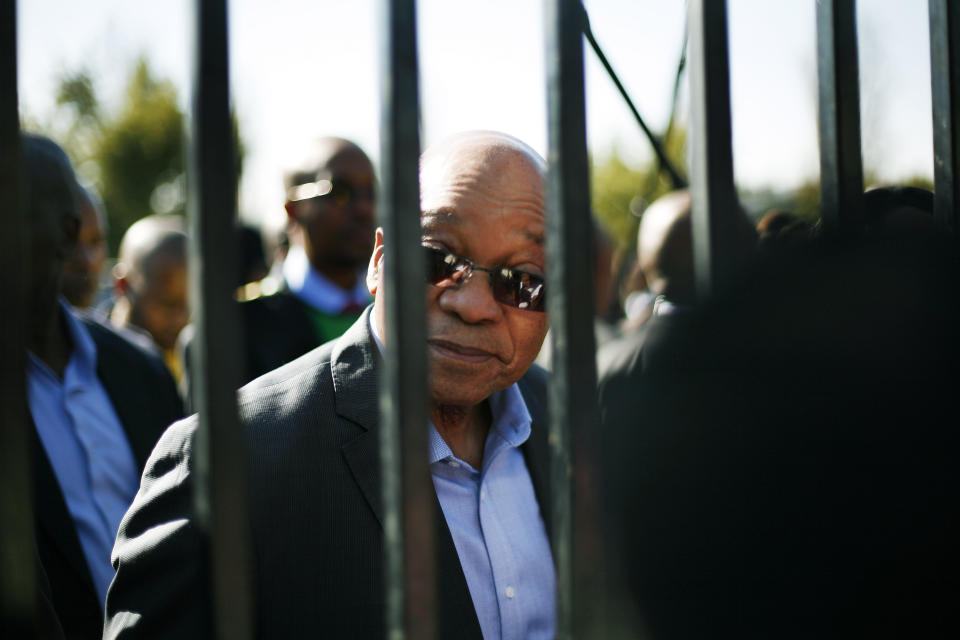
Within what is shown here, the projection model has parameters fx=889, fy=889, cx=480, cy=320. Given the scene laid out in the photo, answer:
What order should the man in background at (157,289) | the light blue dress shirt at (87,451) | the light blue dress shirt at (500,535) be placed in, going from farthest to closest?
1. the man in background at (157,289)
2. the light blue dress shirt at (87,451)
3. the light blue dress shirt at (500,535)

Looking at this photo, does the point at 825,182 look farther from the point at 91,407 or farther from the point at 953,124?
the point at 91,407

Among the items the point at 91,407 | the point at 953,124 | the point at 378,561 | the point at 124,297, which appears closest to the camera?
the point at 953,124

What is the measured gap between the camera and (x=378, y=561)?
172cm

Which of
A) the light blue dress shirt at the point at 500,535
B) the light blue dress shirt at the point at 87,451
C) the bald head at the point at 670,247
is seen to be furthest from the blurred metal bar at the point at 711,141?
the bald head at the point at 670,247

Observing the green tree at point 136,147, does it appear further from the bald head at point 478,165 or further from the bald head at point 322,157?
the bald head at point 478,165

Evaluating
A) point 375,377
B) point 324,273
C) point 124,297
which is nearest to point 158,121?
point 124,297

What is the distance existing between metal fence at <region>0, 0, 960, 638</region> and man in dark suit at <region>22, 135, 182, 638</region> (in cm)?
174

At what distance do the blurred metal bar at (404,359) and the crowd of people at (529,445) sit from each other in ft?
0.17

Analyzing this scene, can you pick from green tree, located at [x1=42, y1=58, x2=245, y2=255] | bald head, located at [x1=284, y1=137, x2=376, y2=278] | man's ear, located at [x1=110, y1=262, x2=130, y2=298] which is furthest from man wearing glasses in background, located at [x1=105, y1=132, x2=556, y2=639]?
green tree, located at [x1=42, y1=58, x2=245, y2=255]

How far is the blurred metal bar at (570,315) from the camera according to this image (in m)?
1.02

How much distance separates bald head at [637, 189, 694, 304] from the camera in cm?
418

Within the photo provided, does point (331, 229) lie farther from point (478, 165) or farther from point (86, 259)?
point (478, 165)

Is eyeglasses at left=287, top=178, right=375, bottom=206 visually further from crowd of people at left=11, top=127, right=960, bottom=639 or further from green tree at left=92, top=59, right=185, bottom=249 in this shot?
green tree at left=92, top=59, right=185, bottom=249

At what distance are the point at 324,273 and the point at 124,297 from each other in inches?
105
